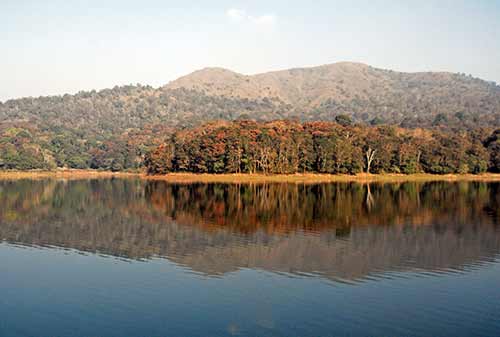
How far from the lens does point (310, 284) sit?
26.3m

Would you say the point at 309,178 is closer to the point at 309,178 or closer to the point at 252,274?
the point at 309,178

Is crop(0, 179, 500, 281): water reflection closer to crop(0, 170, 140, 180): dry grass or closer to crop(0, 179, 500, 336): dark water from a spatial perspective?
crop(0, 179, 500, 336): dark water

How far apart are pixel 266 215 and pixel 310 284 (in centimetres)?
2816

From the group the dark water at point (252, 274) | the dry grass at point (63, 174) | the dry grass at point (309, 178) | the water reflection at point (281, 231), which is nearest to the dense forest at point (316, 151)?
the dry grass at point (309, 178)

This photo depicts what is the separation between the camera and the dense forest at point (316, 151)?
5079 inches

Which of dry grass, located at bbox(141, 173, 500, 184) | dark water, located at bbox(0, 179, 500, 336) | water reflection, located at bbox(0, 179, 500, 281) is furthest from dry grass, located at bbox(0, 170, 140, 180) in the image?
dark water, located at bbox(0, 179, 500, 336)

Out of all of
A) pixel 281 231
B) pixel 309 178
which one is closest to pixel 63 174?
pixel 309 178

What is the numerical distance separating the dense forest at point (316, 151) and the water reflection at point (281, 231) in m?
56.2

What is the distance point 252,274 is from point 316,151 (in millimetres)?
105126

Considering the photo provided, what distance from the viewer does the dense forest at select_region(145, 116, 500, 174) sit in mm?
129000

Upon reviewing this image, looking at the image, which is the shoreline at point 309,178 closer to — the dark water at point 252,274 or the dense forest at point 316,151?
the dense forest at point 316,151

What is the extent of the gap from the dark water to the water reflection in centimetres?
16

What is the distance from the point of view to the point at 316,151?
432ft

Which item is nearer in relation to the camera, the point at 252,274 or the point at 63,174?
the point at 252,274
